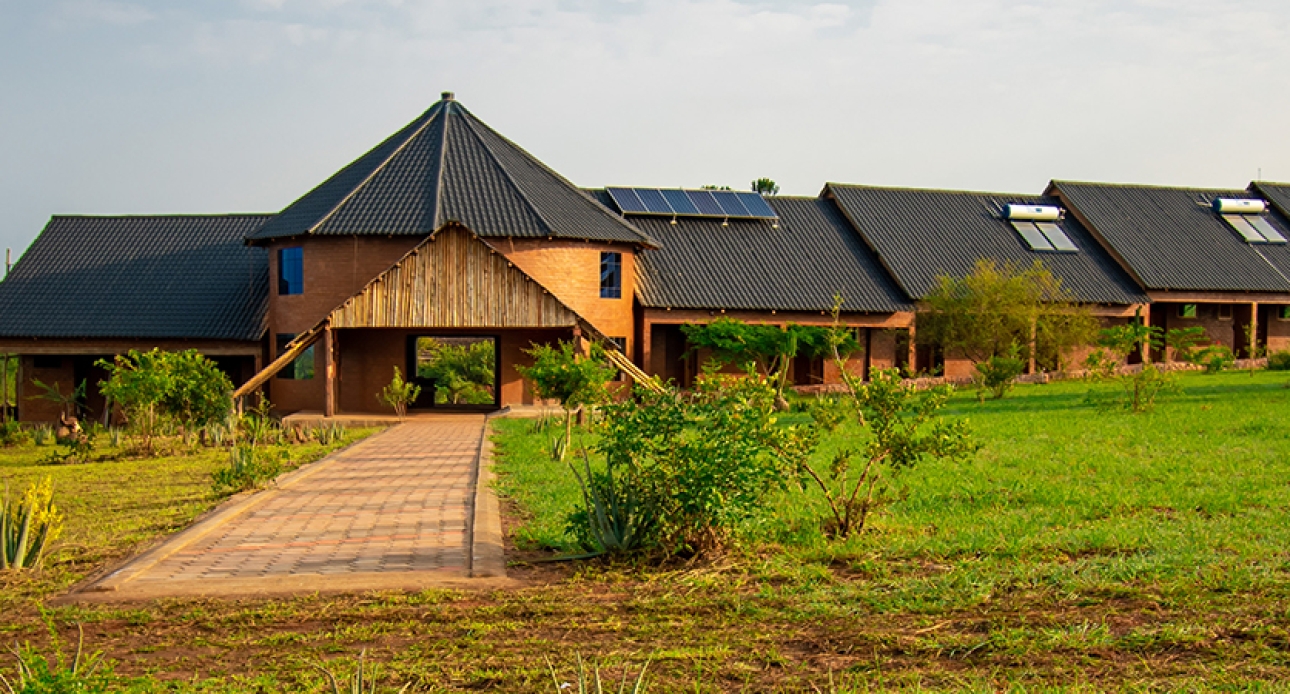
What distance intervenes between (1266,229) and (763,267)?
20.1 m

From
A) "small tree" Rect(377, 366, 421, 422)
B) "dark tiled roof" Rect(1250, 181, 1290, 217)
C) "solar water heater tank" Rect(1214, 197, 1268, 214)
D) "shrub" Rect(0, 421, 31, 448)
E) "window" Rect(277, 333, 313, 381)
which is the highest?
"dark tiled roof" Rect(1250, 181, 1290, 217)

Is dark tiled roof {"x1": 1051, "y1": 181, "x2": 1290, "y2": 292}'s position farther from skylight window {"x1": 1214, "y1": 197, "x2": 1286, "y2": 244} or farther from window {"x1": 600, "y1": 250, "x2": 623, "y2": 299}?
window {"x1": 600, "y1": 250, "x2": 623, "y2": 299}

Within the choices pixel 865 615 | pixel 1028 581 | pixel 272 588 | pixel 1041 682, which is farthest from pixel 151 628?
pixel 1028 581

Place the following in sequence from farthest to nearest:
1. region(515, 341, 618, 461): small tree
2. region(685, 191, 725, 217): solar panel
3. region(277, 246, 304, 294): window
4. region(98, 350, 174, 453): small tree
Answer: region(685, 191, 725, 217): solar panel, region(277, 246, 304, 294): window, region(98, 350, 174, 453): small tree, region(515, 341, 618, 461): small tree

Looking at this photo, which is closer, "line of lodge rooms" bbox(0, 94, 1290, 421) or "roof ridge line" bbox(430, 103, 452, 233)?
"roof ridge line" bbox(430, 103, 452, 233)

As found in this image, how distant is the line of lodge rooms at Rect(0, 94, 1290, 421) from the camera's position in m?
26.7

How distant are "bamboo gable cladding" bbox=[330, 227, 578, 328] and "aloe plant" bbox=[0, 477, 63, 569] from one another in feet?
51.4

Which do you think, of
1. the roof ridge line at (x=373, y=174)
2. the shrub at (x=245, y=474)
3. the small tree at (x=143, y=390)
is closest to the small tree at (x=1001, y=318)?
the roof ridge line at (x=373, y=174)

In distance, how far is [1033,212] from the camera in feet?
122

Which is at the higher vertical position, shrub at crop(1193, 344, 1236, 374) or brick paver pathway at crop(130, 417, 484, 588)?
shrub at crop(1193, 344, 1236, 374)

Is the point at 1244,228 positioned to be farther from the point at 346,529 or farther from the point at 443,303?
the point at 346,529

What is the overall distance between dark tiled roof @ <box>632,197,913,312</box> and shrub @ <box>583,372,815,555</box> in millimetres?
20469

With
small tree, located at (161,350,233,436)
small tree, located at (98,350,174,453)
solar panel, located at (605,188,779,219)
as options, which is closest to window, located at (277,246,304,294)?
small tree, located at (161,350,233,436)

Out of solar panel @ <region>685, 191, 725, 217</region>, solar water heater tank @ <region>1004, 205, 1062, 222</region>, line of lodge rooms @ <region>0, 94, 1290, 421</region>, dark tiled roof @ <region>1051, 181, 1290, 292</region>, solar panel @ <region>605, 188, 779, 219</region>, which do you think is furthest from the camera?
solar water heater tank @ <region>1004, 205, 1062, 222</region>
